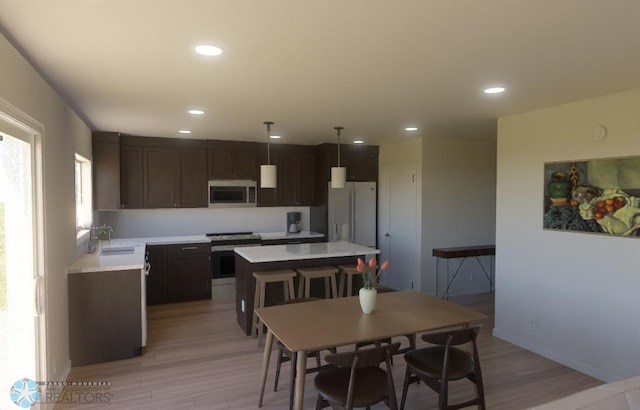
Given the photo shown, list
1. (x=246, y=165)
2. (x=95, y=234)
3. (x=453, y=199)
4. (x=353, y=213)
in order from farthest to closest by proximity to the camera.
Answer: (x=353, y=213), (x=246, y=165), (x=453, y=199), (x=95, y=234)

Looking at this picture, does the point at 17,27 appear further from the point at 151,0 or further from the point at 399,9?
the point at 399,9

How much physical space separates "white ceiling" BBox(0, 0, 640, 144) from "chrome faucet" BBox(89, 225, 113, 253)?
5.60ft

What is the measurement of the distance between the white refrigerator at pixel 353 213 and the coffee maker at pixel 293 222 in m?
0.66

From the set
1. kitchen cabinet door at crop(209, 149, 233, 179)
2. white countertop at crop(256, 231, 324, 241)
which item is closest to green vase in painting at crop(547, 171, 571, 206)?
white countertop at crop(256, 231, 324, 241)

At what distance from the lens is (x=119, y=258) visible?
424 centimetres

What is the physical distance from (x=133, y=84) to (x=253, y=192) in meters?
3.46

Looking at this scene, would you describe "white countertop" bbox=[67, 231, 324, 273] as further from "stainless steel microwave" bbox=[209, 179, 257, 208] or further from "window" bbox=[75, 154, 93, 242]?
"stainless steel microwave" bbox=[209, 179, 257, 208]

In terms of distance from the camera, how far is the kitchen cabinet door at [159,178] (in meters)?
5.79

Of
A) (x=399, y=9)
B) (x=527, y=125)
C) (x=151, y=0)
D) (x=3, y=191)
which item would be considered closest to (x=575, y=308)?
(x=527, y=125)

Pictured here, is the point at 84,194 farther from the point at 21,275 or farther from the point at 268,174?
the point at 21,275

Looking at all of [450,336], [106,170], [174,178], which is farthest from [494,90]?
[106,170]

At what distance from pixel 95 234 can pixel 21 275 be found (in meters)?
3.11

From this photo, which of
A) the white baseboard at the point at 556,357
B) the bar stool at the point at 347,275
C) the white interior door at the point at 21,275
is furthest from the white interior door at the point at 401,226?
the white interior door at the point at 21,275

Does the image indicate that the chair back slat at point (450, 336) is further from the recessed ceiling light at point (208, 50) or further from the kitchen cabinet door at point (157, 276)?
the kitchen cabinet door at point (157, 276)
